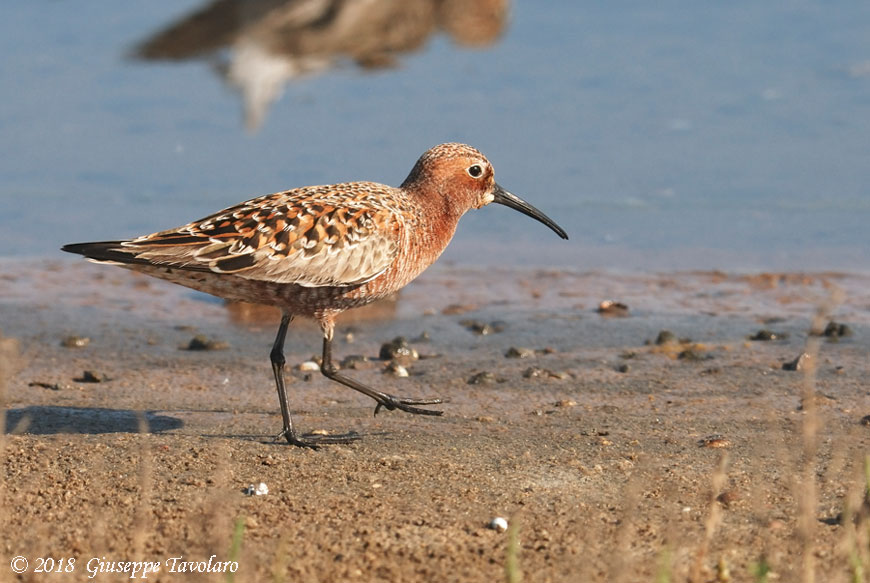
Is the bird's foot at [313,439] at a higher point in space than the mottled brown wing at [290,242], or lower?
lower

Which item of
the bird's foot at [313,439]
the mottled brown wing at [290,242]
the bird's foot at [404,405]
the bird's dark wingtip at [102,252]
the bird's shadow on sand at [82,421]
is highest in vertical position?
the mottled brown wing at [290,242]

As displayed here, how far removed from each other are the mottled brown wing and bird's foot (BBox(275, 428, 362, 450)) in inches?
31.8

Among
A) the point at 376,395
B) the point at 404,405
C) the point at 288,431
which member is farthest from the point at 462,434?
the point at 288,431

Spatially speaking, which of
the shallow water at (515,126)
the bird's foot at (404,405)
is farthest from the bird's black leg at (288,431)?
the shallow water at (515,126)

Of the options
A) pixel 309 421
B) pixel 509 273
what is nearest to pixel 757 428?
pixel 309 421

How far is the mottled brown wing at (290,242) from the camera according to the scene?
6.56 m

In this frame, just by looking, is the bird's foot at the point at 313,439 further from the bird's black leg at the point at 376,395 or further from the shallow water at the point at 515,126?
the shallow water at the point at 515,126

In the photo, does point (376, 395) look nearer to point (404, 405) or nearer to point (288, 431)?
point (404, 405)

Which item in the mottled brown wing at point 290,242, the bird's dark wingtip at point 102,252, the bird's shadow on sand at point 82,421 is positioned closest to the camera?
the bird's dark wingtip at point 102,252

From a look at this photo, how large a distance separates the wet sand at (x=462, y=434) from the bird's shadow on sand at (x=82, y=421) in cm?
3

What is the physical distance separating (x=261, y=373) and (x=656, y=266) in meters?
Result: 4.12

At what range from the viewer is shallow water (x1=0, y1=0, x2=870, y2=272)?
39.0 feet

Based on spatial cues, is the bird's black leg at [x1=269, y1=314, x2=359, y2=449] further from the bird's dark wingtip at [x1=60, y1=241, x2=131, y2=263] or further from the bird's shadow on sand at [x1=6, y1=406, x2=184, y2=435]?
the bird's dark wingtip at [x1=60, y1=241, x2=131, y2=263]

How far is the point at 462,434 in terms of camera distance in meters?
6.71
